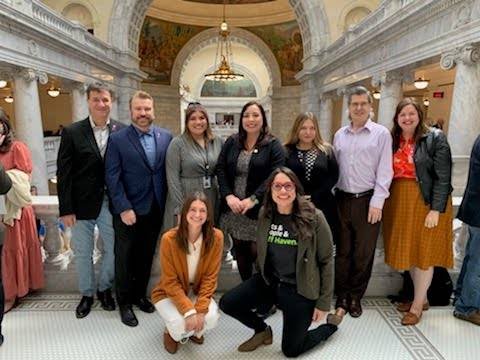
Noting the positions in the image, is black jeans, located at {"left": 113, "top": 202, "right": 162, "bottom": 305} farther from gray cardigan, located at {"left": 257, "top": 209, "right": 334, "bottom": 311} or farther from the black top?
gray cardigan, located at {"left": 257, "top": 209, "right": 334, "bottom": 311}

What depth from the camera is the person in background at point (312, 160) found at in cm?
330

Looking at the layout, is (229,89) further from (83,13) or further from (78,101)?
(78,101)

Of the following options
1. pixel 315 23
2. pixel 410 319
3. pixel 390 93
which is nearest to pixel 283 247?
pixel 410 319

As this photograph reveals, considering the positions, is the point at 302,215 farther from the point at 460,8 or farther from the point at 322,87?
the point at 322,87

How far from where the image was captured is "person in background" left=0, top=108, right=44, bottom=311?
11.0 feet

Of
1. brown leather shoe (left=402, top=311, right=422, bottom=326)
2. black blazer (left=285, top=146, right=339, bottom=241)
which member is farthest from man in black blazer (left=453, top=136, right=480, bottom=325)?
black blazer (left=285, top=146, right=339, bottom=241)

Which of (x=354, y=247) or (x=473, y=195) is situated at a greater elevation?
(x=473, y=195)

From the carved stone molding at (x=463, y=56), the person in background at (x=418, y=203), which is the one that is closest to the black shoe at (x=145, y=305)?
the person in background at (x=418, y=203)

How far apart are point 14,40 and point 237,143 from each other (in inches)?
373

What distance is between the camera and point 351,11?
17688 mm

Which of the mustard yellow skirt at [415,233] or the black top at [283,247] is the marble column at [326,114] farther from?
the black top at [283,247]

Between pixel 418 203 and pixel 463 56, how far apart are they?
20.5 feet

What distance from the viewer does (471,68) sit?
780 cm

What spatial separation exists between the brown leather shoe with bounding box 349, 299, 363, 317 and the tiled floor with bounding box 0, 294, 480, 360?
58 mm
